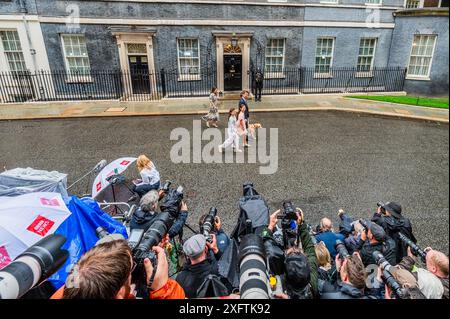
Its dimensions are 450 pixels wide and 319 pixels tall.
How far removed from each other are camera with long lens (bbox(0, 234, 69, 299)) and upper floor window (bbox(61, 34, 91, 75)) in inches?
678

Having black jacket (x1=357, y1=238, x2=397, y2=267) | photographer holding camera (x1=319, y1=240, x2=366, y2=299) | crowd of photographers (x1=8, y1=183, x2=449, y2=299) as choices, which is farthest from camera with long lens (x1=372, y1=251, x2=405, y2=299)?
black jacket (x1=357, y1=238, x2=397, y2=267)

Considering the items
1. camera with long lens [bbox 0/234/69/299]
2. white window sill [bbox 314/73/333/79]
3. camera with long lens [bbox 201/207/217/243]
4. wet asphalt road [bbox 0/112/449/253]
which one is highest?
white window sill [bbox 314/73/333/79]

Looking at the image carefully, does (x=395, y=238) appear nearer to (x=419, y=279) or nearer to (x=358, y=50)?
(x=419, y=279)

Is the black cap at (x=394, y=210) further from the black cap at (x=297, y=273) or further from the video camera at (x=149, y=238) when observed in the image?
the video camera at (x=149, y=238)

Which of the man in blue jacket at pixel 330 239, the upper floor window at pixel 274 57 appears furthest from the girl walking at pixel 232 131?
the upper floor window at pixel 274 57

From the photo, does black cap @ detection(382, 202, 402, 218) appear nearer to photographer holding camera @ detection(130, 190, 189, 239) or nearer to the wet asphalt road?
the wet asphalt road

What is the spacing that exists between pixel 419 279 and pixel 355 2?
2009 cm

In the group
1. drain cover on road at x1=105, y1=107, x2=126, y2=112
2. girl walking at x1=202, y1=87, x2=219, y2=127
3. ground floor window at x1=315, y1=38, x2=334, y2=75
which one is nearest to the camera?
girl walking at x1=202, y1=87, x2=219, y2=127

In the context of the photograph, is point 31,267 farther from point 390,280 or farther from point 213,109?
point 213,109

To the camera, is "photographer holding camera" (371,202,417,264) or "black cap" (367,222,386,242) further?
"photographer holding camera" (371,202,417,264)

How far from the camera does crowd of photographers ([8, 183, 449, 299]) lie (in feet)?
6.17

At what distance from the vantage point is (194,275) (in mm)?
2869

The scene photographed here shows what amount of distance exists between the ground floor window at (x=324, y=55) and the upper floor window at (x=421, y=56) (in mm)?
5049
